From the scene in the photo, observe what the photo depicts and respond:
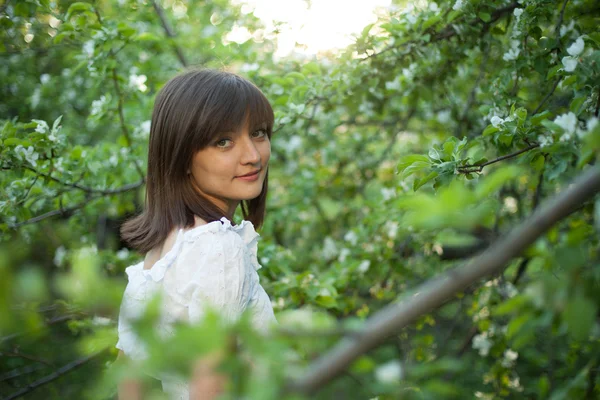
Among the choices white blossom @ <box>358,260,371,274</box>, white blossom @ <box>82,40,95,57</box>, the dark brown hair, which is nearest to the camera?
the dark brown hair

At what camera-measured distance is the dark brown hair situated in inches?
71.1

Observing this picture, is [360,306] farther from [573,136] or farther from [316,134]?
[573,136]

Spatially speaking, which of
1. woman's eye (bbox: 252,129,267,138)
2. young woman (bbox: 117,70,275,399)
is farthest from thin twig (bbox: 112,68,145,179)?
woman's eye (bbox: 252,129,267,138)

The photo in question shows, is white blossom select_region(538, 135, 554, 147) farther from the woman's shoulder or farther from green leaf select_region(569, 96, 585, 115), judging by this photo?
the woman's shoulder

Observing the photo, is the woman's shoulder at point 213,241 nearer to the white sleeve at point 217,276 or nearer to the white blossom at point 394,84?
the white sleeve at point 217,276

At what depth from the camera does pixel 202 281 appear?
146cm

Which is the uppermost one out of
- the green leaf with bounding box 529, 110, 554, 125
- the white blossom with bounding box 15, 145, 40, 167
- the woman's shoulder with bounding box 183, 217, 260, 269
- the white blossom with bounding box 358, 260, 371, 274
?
the green leaf with bounding box 529, 110, 554, 125

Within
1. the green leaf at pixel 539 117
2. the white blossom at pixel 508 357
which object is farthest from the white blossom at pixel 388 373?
the white blossom at pixel 508 357

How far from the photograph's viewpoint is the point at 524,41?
199 cm

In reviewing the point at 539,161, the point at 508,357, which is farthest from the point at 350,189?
the point at 539,161

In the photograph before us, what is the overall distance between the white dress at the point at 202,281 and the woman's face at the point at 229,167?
0.60 feet

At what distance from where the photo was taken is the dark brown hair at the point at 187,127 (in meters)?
1.80

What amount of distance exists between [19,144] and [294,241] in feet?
9.64

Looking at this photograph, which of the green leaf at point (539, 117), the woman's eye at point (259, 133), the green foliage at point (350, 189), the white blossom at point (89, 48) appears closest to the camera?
the green foliage at point (350, 189)
